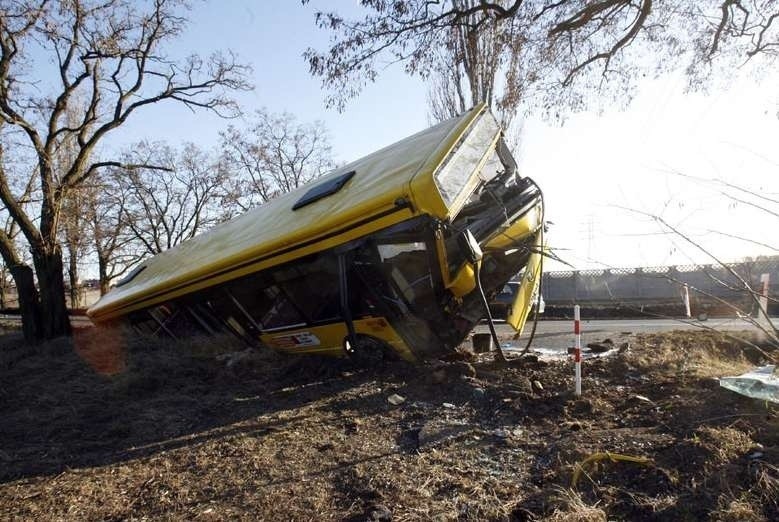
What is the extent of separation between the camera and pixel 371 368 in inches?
255

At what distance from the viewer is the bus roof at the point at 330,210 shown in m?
4.69

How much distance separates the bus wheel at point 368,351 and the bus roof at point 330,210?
44.7 inches

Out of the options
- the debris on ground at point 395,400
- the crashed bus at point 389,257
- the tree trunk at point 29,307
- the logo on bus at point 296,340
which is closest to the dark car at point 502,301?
the crashed bus at point 389,257

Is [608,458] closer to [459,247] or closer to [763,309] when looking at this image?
[763,309]

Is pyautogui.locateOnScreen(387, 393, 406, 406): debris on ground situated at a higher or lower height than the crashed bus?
lower

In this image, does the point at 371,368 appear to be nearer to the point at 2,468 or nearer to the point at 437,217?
the point at 437,217

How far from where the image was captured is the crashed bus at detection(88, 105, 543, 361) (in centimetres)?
491

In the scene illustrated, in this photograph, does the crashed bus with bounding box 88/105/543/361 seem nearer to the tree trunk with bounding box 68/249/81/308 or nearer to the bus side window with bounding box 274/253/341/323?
the bus side window with bounding box 274/253/341/323

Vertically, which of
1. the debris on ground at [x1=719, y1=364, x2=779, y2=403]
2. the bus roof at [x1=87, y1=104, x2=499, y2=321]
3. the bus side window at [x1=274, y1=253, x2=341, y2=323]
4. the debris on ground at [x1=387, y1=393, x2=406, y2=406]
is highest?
the bus roof at [x1=87, y1=104, x2=499, y2=321]

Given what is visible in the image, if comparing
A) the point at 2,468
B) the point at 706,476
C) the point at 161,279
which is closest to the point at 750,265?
the point at 706,476

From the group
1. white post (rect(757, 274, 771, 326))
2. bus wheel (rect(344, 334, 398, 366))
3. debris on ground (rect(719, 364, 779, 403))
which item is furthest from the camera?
bus wheel (rect(344, 334, 398, 366))

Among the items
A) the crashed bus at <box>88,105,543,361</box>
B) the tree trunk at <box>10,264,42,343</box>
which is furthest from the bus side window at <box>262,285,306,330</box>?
the tree trunk at <box>10,264,42,343</box>

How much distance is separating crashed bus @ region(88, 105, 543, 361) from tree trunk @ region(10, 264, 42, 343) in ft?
22.6

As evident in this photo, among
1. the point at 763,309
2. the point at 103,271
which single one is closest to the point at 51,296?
the point at 763,309
